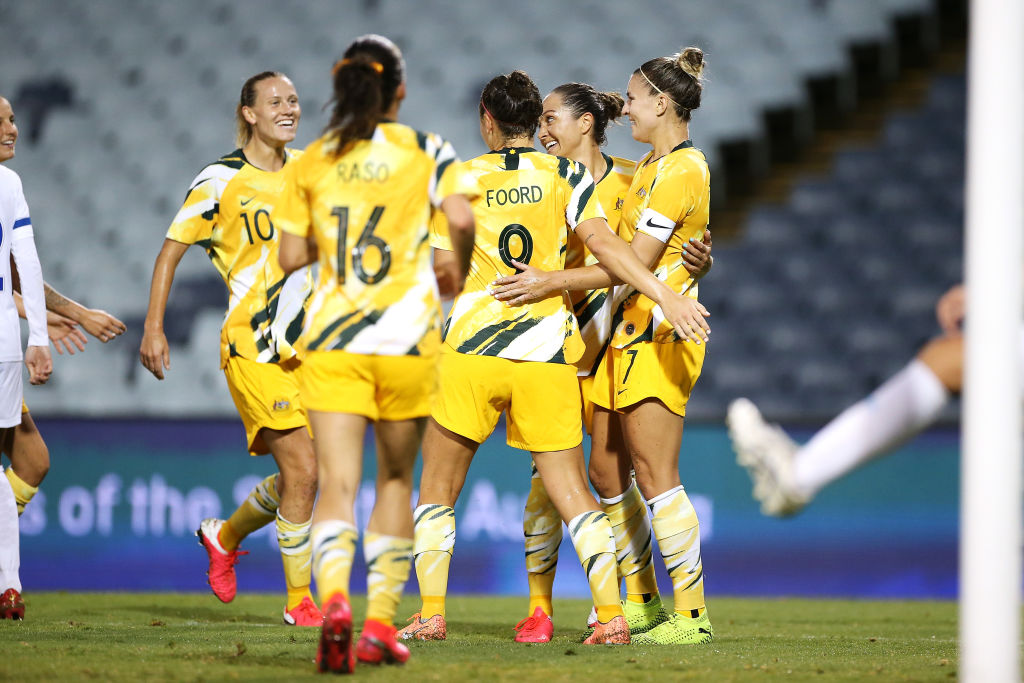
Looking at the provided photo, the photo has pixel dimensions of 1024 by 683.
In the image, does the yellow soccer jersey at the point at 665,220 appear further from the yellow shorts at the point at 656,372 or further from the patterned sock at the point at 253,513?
the patterned sock at the point at 253,513

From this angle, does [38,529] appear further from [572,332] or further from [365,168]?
[365,168]

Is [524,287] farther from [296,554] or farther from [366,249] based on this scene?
[296,554]

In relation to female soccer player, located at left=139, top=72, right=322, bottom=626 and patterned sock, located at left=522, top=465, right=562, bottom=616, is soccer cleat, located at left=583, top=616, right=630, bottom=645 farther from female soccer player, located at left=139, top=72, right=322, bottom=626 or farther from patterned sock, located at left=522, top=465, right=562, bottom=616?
female soccer player, located at left=139, top=72, right=322, bottom=626

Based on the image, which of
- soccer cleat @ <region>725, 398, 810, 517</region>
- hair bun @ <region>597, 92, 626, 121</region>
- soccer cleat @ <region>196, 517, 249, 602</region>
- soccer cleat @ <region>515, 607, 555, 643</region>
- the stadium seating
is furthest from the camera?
the stadium seating

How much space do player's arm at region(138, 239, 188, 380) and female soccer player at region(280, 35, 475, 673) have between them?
181cm

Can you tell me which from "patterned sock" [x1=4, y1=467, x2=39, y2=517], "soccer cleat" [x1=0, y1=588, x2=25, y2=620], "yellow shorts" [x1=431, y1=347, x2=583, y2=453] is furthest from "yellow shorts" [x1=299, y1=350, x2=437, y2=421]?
"patterned sock" [x1=4, y1=467, x2=39, y2=517]

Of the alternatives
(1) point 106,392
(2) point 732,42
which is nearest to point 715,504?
(1) point 106,392

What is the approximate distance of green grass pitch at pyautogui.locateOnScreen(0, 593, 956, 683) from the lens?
363 cm

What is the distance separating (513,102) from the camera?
4734 millimetres

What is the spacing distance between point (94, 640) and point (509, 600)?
3.56 m

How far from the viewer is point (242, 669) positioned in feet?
12.1

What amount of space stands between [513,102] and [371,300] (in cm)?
148

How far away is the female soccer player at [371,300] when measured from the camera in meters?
3.59

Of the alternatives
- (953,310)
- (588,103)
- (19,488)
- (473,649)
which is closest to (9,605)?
(19,488)
